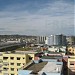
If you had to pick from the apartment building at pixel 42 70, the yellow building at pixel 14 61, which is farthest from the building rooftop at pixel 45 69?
the yellow building at pixel 14 61

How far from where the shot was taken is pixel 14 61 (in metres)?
5.18

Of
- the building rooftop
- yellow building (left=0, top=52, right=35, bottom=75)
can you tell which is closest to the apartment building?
the building rooftop

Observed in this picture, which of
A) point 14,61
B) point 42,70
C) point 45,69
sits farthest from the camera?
point 14,61

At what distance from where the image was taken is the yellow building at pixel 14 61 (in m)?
5.08

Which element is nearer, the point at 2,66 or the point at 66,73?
the point at 66,73

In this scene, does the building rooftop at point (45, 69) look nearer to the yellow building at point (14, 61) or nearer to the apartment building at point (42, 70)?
the apartment building at point (42, 70)

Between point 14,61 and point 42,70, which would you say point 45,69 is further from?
point 14,61

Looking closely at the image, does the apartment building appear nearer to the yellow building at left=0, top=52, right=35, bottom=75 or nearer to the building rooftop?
the building rooftop

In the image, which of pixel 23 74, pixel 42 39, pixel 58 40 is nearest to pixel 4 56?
pixel 23 74

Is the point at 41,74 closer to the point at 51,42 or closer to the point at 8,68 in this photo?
the point at 8,68

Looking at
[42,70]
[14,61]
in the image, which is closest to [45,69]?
[42,70]

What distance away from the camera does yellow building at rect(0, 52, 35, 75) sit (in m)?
5.08

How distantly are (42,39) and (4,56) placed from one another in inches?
621

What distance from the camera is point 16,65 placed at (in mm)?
5160
